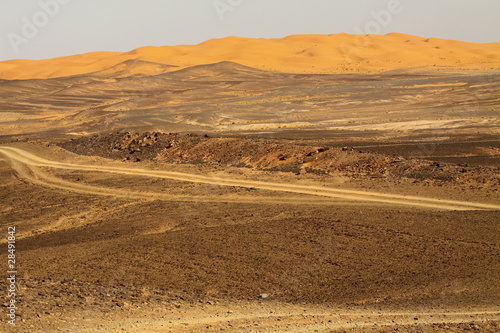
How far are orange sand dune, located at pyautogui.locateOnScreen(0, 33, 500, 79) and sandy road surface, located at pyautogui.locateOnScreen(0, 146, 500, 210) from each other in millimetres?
88391

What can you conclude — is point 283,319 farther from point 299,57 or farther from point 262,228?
point 299,57

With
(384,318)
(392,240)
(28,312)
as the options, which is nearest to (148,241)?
(28,312)

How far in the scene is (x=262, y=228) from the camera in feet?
46.7

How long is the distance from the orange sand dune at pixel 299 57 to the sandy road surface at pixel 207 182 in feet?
290

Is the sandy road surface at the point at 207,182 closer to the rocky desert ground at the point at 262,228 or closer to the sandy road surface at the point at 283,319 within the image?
the rocky desert ground at the point at 262,228

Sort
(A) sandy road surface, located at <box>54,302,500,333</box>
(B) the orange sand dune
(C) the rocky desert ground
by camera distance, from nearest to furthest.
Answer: (A) sandy road surface, located at <box>54,302,500,333</box>
(C) the rocky desert ground
(B) the orange sand dune

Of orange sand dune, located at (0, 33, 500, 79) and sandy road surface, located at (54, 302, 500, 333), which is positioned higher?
orange sand dune, located at (0, 33, 500, 79)

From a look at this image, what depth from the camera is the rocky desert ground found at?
8.95 metres

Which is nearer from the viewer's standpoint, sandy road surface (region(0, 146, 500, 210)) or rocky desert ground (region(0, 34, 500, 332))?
rocky desert ground (region(0, 34, 500, 332))

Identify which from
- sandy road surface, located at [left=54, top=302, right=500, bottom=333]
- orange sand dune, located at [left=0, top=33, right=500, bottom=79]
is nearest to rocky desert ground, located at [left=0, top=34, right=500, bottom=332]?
sandy road surface, located at [left=54, top=302, right=500, bottom=333]

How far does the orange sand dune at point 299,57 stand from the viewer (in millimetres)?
118250

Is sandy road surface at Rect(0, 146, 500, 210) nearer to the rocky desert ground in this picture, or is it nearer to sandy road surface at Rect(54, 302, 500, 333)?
the rocky desert ground

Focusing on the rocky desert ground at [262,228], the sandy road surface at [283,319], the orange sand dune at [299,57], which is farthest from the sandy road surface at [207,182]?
the orange sand dune at [299,57]

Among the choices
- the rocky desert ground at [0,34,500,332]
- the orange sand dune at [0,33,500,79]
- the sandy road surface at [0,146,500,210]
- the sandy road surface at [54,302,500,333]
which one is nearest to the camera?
the sandy road surface at [54,302,500,333]
